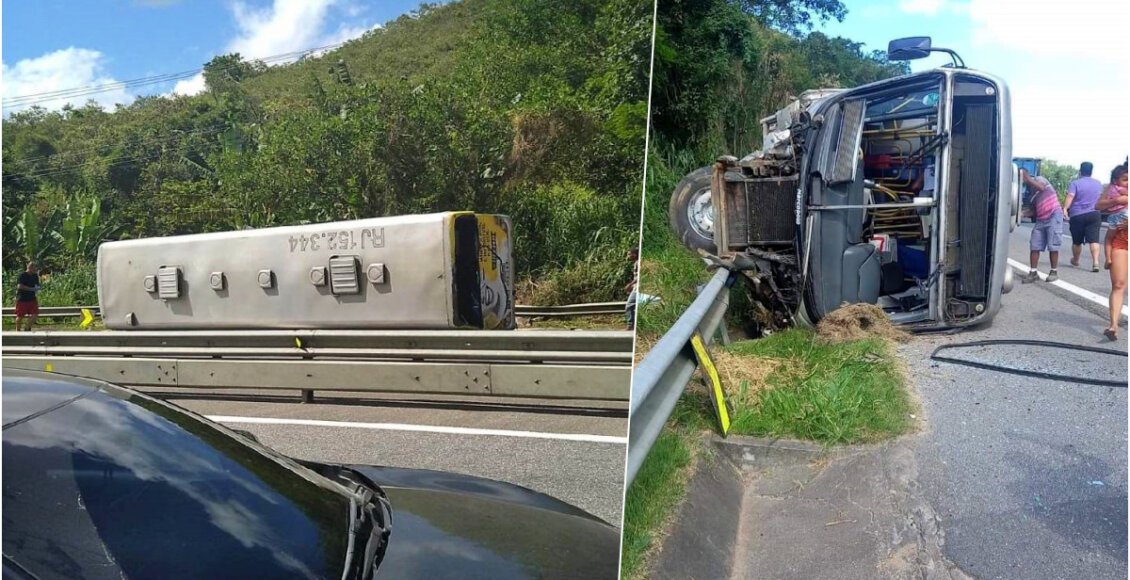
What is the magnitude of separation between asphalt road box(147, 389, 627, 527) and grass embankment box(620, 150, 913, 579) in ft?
2.65

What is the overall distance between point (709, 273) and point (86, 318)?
9.37ft

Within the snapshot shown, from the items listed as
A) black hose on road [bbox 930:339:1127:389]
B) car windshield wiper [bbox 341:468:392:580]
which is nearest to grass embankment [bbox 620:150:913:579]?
black hose on road [bbox 930:339:1127:389]

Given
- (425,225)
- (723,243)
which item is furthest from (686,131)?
(723,243)

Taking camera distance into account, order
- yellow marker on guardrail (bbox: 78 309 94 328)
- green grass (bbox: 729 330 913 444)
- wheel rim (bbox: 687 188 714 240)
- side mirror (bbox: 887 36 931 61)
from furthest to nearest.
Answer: wheel rim (bbox: 687 188 714 240)
green grass (bbox: 729 330 913 444)
side mirror (bbox: 887 36 931 61)
yellow marker on guardrail (bbox: 78 309 94 328)

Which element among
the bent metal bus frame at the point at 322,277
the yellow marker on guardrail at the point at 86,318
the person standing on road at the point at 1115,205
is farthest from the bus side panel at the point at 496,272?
the person standing on road at the point at 1115,205

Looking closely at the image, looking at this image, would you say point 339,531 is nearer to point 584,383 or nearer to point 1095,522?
point 584,383

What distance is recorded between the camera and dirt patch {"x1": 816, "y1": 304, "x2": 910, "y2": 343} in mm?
3158

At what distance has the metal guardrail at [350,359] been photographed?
3.24 ft

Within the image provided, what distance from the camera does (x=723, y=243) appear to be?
4.18 m

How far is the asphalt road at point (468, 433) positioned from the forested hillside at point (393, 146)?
17 centimetres

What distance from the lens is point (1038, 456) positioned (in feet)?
6.93

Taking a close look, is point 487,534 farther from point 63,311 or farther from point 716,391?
point 716,391

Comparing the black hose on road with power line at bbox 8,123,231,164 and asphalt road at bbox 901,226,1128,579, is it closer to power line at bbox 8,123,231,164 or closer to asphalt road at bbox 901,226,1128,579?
asphalt road at bbox 901,226,1128,579

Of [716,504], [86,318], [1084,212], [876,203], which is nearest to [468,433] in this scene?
[86,318]
